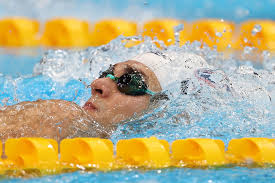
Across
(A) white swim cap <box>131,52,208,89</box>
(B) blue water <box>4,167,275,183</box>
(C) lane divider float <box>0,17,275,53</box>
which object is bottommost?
(B) blue water <box>4,167,275,183</box>

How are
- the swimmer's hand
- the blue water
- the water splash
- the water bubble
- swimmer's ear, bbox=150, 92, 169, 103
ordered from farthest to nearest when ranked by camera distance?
the water bubble < swimmer's ear, bbox=150, 92, 169, 103 < the water splash < the swimmer's hand < the blue water

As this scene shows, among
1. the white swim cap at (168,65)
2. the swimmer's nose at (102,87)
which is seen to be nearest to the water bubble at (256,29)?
the white swim cap at (168,65)

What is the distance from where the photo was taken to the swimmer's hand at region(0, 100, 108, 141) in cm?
168

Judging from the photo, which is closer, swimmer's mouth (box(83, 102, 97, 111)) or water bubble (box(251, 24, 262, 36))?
swimmer's mouth (box(83, 102, 97, 111))

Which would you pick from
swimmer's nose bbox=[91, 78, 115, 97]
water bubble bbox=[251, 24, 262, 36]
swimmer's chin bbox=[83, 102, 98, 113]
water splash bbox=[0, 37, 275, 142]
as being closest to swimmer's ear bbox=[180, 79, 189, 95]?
water splash bbox=[0, 37, 275, 142]

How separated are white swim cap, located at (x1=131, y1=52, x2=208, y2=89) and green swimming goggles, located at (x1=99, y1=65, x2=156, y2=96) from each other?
96mm

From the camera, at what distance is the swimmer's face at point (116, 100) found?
1933 mm

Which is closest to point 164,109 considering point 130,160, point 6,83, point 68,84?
point 130,160

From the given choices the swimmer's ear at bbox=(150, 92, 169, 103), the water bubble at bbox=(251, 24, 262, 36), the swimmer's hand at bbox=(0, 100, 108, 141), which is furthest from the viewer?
the water bubble at bbox=(251, 24, 262, 36)

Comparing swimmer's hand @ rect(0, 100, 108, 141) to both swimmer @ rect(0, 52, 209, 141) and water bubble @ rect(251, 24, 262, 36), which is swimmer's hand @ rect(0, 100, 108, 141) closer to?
swimmer @ rect(0, 52, 209, 141)

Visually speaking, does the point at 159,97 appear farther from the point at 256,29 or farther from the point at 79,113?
the point at 256,29

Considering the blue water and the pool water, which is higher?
the pool water

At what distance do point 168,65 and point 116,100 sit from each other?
1.22 feet

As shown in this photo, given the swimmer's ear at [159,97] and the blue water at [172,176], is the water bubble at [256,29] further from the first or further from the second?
the blue water at [172,176]
